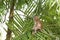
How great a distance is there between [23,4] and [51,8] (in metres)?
0.22

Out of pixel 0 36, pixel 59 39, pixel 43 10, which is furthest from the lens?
pixel 0 36

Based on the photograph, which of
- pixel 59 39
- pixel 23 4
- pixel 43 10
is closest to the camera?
pixel 59 39

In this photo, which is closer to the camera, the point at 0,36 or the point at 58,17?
the point at 58,17

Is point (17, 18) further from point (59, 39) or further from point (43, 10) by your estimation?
point (59, 39)

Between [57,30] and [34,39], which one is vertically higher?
[57,30]

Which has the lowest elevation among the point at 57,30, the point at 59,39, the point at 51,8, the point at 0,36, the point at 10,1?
the point at 59,39

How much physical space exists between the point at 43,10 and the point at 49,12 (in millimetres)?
66

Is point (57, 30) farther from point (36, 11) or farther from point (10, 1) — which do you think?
point (10, 1)

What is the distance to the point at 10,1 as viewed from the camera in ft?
3.20

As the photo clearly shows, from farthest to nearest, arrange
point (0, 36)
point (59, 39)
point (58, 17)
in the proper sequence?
point (0, 36), point (58, 17), point (59, 39)

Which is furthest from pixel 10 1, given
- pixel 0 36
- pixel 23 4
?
pixel 0 36

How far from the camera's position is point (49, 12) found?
0.85 metres

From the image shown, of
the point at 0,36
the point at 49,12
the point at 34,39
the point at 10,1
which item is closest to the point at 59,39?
the point at 34,39

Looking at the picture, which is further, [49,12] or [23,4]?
[23,4]
